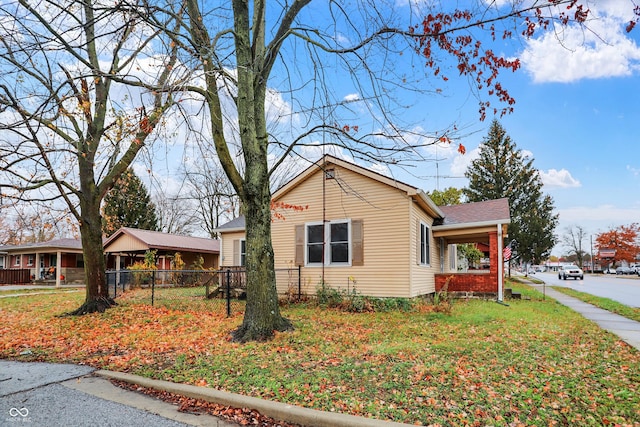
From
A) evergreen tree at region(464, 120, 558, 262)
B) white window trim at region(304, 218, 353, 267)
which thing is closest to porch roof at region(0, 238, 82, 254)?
white window trim at region(304, 218, 353, 267)

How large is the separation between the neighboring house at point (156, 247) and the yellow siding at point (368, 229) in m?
12.9

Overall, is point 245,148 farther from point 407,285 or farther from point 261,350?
point 407,285

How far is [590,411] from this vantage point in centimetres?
387

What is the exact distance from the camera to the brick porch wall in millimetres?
13422

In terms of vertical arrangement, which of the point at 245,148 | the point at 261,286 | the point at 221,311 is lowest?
the point at 221,311

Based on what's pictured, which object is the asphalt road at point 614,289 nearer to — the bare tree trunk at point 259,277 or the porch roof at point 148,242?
the bare tree trunk at point 259,277

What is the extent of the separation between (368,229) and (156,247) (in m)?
15.2

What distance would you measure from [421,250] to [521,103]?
23.5 feet

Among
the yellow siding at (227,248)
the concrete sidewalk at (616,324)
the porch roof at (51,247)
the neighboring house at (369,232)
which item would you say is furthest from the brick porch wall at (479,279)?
the porch roof at (51,247)

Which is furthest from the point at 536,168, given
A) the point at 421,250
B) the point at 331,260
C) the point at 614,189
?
the point at 331,260

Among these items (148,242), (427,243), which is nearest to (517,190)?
(427,243)

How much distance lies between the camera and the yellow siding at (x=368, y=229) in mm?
11602

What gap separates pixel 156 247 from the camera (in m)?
22.5

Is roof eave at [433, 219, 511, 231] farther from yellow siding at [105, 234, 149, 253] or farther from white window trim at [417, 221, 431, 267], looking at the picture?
yellow siding at [105, 234, 149, 253]
